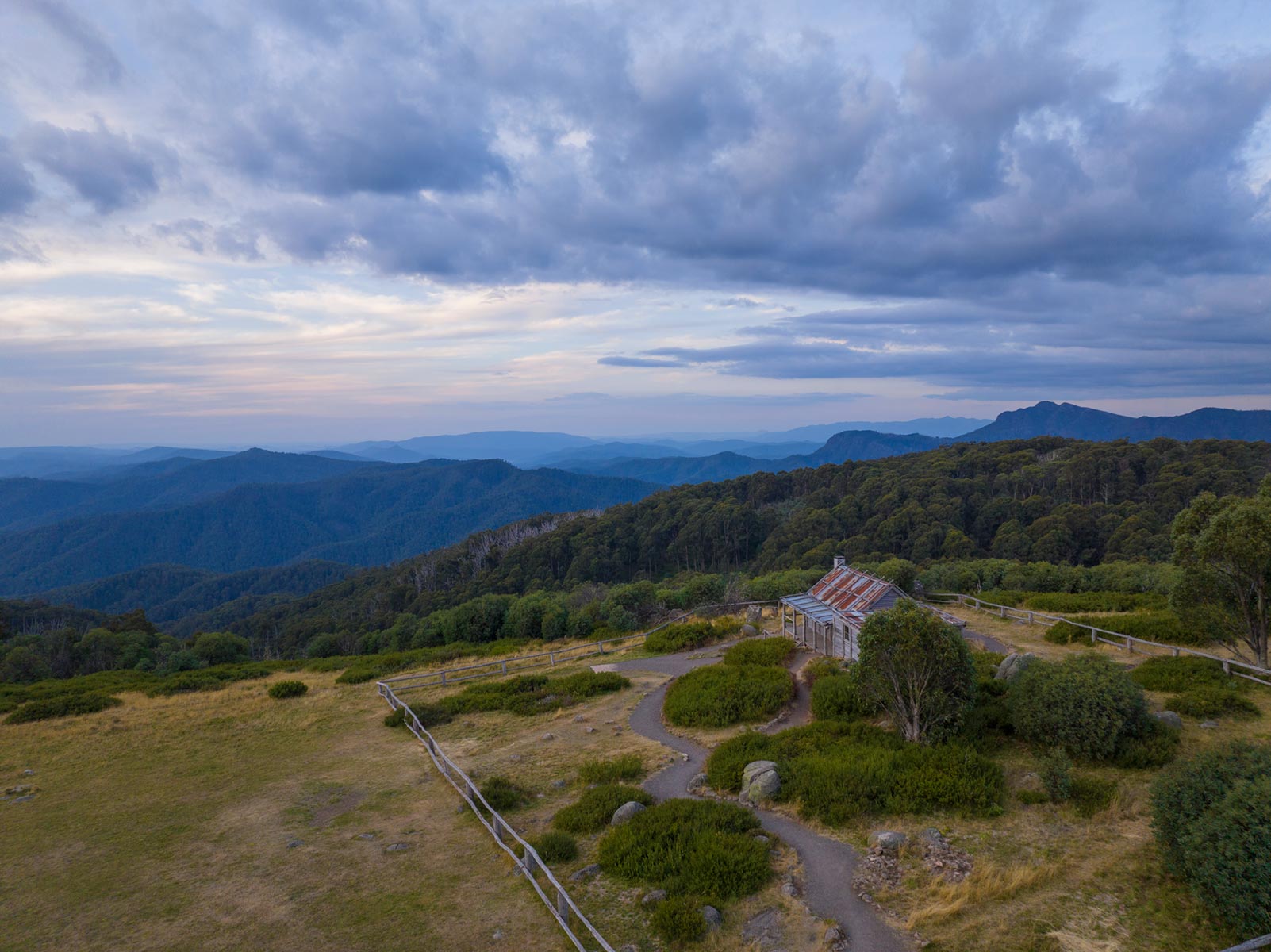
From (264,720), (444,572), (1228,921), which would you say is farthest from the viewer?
(444,572)

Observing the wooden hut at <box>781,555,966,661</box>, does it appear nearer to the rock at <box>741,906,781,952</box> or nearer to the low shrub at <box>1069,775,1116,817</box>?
the low shrub at <box>1069,775,1116,817</box>

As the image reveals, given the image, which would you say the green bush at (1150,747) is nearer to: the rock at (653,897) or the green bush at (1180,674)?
the green bush at (1180,674)

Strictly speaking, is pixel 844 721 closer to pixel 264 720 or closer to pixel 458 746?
pixel 458 746

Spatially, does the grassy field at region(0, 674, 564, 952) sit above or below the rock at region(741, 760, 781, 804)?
below

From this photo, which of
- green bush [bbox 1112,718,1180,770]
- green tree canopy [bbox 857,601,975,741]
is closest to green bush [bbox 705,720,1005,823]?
green tree canopy [bbox 857,601,975,741]

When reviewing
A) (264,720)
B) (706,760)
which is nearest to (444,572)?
(264,720)

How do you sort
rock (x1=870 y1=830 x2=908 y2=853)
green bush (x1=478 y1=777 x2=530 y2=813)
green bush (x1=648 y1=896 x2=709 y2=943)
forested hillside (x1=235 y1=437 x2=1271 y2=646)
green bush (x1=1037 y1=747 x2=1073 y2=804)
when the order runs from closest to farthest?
green bush (x1=648 y1=896 x2=709 y2=943) < rock (x1=870 y1=830 x2=908 y2=853) < green bush (x1=1037 y1=747 x2=1073 y2=804) < green bush (x1=478 y1=777 x2=530 y2=813) < forested hillside (x1=235 y1=437 x2=1271 y2=646)

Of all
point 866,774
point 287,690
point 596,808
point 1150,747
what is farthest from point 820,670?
point 287,690
